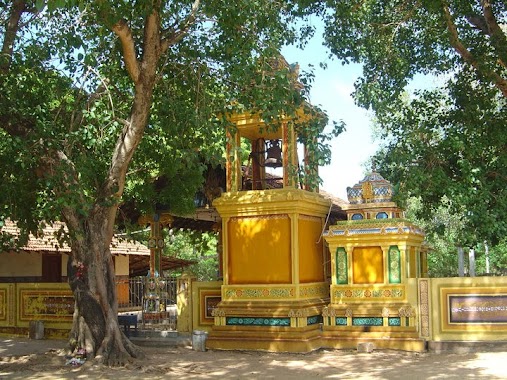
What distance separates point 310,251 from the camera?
13695mm

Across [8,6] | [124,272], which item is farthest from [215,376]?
[124,272]

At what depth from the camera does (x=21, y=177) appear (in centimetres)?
1195

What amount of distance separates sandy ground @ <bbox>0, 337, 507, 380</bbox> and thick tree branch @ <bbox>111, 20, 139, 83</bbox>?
15.5ft

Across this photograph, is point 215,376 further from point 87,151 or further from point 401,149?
point 401,149

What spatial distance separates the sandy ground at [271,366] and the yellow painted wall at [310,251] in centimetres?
157

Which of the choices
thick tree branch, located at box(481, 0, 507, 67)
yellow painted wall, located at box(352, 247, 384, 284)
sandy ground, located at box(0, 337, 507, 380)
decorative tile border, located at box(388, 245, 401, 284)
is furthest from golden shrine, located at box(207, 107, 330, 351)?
thick tree branch, located at box(481, 0, 507, 67)

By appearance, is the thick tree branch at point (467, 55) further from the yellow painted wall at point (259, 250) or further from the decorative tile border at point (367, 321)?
the decorative tile border at point (367, 321)

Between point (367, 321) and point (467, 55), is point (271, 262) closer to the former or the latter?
point (367, 321)

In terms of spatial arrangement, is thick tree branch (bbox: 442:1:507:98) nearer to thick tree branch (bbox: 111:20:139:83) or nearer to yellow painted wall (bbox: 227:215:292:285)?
yellow painted wall (bbox: 227:215:292:285)

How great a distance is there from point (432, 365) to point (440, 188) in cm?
396

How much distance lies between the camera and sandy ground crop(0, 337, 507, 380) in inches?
401

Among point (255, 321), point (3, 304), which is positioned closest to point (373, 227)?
point (255, 321)

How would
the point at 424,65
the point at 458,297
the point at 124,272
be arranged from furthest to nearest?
the point at 124,272, the point at 424,65, the point at 458,297

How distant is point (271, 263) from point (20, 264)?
11.0 metres
